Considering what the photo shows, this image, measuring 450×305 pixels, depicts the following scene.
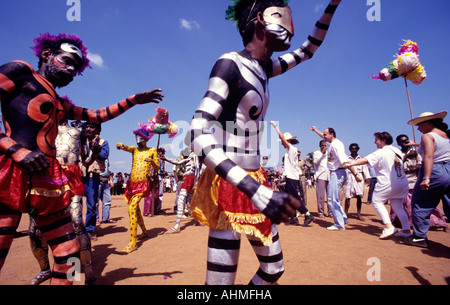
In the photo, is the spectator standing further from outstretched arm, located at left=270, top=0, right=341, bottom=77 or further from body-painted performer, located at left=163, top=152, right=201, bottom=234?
outstretched arm, located at left=270, top=0, right=341, bottom=77

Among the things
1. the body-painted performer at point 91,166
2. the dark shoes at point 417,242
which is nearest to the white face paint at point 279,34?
the body-painted performer at point 91,166

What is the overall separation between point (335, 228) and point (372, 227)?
125cm

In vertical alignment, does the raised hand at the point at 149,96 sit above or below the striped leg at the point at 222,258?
above

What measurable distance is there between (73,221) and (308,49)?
3.46 m

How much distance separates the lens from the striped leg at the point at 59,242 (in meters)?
1.61

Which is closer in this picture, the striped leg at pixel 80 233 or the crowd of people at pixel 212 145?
the crowd of people at pixel 212 145

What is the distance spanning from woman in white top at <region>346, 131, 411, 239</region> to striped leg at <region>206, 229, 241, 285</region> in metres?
3.95

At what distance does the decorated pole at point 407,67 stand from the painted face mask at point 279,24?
466 cm

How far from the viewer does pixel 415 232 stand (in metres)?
4.04

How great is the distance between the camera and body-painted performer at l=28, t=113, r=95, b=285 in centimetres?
279

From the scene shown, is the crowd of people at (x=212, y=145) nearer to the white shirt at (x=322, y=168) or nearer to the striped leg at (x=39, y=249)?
the striped leg at (x=39, y=249)

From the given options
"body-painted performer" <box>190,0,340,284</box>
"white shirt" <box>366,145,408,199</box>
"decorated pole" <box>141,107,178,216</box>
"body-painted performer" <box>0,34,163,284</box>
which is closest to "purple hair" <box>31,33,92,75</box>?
"body-painted performer" <box>0,34,163,284</box>
